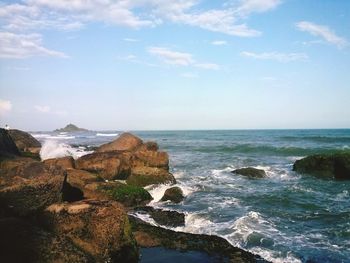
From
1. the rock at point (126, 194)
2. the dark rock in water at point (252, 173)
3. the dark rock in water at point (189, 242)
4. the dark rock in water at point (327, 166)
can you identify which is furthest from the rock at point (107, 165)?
the dark rock in water at point (327, 166)

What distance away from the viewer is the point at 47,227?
8.02 m

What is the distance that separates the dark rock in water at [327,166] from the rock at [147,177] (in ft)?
38.0

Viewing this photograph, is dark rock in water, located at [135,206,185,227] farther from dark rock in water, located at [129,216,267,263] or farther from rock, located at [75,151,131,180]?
rock, located at [75,151,131,180]

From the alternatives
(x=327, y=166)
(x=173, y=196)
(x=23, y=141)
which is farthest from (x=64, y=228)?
(x=23, y=141)

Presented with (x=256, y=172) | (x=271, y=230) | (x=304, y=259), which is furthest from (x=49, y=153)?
(x=304, y=259)

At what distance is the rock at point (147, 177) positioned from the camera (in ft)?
66.7

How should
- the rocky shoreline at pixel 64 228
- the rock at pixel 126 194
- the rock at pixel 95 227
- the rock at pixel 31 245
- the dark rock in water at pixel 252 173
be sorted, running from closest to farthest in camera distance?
the rock at pixel 31 245 < the rocky shoreline at pixel 64 228 < the rock at pixel 95 227 < the rock at pixel 126 194 < the dark rock in water at pixel 252 173

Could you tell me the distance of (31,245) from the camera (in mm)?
6984

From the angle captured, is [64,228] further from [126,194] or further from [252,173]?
[252,173]

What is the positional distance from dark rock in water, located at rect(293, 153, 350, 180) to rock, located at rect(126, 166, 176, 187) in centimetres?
1158

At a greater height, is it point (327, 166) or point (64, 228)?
point (64, 228)

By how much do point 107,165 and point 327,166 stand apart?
1577 centimetres

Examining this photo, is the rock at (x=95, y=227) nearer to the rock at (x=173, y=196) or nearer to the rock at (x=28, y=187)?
the rock at (x=28, y=187)

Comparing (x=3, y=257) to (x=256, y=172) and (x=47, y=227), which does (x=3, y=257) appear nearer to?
(x=47, y=227)
